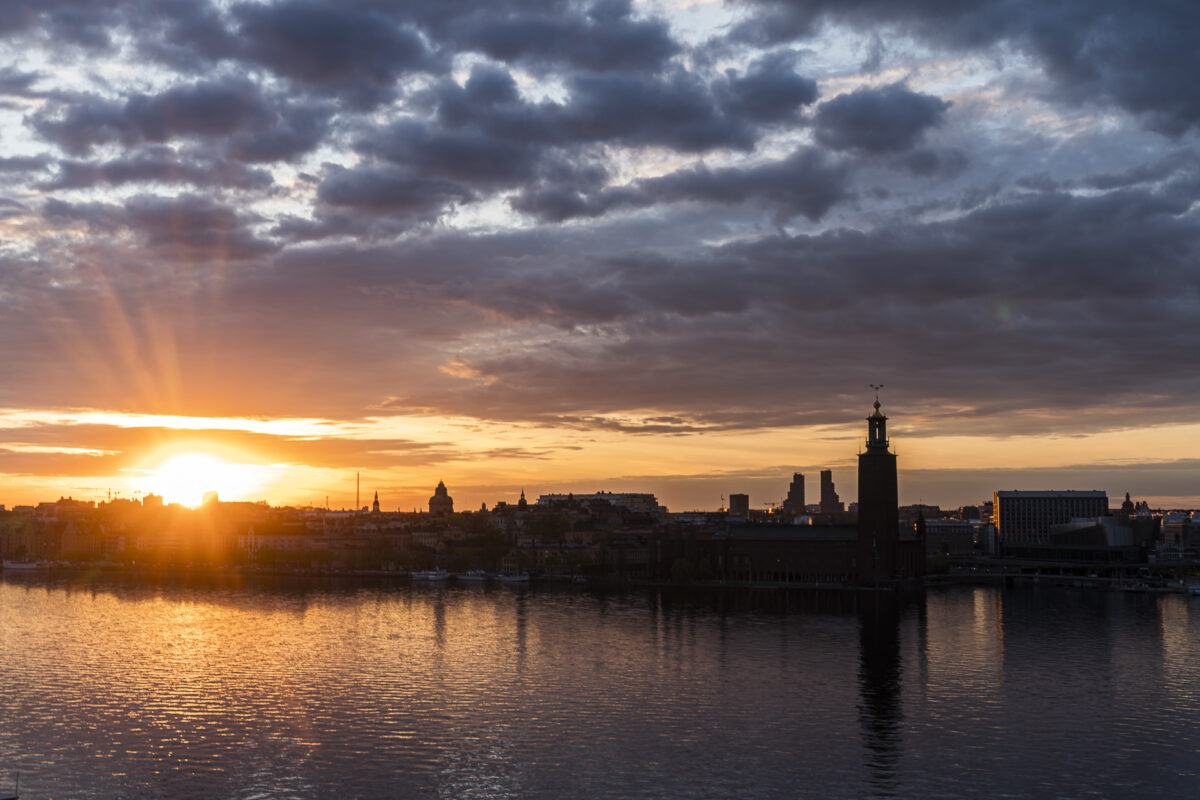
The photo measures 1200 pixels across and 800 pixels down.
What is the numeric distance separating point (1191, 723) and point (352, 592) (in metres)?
102

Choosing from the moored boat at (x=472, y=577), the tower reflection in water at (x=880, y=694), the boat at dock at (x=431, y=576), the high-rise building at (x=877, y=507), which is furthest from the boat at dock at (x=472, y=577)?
the tower reflection in water at (x=880, y=694)

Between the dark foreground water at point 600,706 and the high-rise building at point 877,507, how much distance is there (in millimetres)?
38885

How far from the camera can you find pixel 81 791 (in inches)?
1695

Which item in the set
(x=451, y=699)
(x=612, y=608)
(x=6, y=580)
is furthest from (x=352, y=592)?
(x=451, y=699)

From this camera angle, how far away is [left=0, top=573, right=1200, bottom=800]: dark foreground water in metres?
45.5

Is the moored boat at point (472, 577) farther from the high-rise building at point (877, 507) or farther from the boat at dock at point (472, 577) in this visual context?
the high-rise building at point (877, 507)

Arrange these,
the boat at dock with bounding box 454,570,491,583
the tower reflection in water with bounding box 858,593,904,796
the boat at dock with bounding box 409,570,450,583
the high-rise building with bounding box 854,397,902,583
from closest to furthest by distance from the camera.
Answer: the tower reflection in water with bounding box 858,593,904,796 < the high-rise building with bounding box 854,397,902,583 < the boat at dock with bounding box 454,570,491,583 < the boat at dock with bounding box 409,570,450,583

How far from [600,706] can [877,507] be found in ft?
316

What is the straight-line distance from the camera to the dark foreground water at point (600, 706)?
149 feet

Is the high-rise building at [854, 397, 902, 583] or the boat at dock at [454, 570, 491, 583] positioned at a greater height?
the high-rise building at [854, 397, 902, 583]

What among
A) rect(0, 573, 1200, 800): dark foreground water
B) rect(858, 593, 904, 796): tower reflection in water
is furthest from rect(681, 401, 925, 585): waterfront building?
rect(0, 573, 1200, 800): dark foreground water

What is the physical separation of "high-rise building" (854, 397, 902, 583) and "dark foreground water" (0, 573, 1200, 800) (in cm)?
3889

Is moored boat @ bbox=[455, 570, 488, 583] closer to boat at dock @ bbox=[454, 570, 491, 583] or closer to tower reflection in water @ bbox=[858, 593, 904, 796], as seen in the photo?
boat at dock @ bbox=[454, 570, 491, 583]

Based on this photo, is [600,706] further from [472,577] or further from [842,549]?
[472,577]
